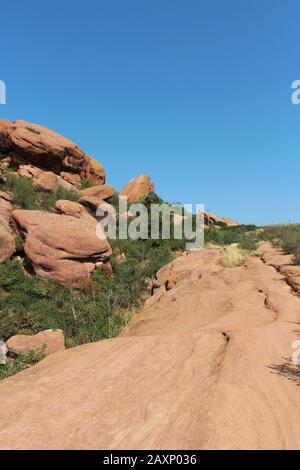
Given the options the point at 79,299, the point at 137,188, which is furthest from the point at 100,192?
the point at 79,299

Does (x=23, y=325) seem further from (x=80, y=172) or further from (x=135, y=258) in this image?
(x=80, y=172)

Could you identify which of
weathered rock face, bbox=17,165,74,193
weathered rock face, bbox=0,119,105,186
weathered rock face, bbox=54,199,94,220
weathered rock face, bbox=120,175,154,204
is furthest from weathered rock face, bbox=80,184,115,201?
weathered rock face, bbox=54,199,94,220

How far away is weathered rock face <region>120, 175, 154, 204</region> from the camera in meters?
30.7

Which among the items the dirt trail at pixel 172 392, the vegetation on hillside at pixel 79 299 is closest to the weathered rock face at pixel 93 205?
the vegetation on hillside at pixel 79 299

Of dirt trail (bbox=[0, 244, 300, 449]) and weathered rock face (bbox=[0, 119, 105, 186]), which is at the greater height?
weathered rock face (bbox=[0, 119, 105, 186])

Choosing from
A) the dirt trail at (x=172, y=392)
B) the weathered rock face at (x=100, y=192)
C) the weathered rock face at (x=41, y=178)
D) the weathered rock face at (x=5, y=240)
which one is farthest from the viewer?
the weathered rock face at (x=100, y=192)

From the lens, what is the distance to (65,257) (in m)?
14.2

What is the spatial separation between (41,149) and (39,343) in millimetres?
19312

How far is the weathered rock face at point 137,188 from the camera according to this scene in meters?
30.7

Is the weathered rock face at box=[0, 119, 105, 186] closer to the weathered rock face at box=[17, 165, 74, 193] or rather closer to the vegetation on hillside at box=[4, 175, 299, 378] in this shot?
the weathered rock face at box=[17, 165, 74, 193]

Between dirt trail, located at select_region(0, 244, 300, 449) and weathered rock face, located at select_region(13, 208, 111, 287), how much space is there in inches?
266

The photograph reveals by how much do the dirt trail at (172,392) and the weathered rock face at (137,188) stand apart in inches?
913

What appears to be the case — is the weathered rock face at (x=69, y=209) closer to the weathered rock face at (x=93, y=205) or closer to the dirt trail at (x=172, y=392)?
the weathered rock face at (x=93, y=205)

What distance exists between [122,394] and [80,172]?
2712 cm
